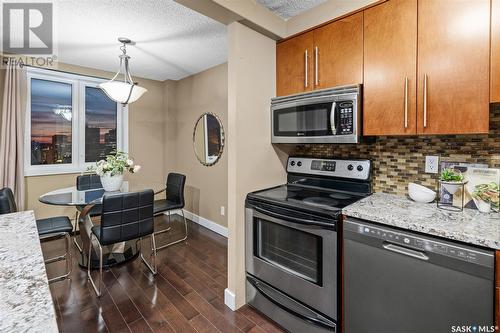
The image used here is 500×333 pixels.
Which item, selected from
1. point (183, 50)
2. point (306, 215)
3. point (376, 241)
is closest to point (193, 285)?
point (306, 215)

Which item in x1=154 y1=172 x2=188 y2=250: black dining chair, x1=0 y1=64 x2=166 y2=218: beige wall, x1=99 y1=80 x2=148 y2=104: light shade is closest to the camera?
x1=99 y1=80 x2=148 y2=104: light shade

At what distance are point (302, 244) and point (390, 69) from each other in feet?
4.17

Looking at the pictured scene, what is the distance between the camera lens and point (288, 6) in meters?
1.96

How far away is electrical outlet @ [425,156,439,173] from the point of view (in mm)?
1704

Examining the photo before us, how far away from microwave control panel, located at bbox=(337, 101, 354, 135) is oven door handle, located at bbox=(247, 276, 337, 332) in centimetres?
122

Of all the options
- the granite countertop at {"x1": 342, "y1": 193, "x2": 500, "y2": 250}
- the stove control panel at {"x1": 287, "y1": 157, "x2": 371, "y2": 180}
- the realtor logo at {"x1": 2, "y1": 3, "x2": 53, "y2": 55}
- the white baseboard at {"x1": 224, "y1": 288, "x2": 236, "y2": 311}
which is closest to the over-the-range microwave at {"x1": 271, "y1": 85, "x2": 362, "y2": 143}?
the stove control panel at {"x1": 287, "y1": 157, "x2": 371, "y2": 180}

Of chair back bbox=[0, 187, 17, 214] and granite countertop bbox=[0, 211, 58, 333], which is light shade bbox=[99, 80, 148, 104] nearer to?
chair back bbox=[0, 187, 17, 214]

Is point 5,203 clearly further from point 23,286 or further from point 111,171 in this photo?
point 23,286

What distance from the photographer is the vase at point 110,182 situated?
9.02 feet

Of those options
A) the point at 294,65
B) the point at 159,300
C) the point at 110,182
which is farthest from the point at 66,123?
the point at 294,65

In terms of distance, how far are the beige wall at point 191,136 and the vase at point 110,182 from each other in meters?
1.30

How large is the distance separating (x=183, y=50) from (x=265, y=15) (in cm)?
141

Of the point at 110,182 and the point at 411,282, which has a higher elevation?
the point at 110,182

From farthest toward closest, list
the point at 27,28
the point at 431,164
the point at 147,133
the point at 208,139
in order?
the point at 147,133 → the point at 208,139 → the point at 27,28 → the point at 431,164
